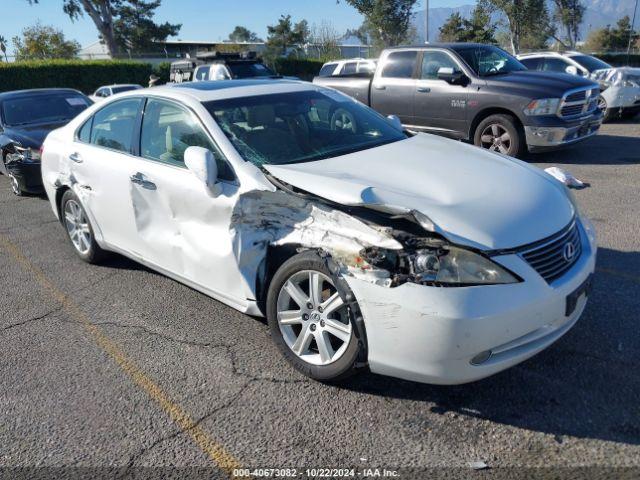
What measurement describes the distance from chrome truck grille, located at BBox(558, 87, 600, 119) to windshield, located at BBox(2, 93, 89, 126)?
7697mm

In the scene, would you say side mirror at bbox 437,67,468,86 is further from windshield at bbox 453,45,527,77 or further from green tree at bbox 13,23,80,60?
green tree at bbox 13,23,80,60

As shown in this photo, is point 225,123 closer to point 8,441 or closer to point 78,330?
point 78,330

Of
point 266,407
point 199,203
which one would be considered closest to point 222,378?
point 266,407

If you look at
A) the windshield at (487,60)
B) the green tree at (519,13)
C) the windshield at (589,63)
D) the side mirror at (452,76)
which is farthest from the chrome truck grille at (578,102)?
the green tree at (519,13)

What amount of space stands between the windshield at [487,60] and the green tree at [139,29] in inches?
2004

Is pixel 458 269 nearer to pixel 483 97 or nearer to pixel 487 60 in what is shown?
pixel 483 97

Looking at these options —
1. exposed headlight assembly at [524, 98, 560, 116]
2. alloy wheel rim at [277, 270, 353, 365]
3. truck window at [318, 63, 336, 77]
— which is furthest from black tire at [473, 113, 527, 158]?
truck window at [318, 63, 336, 77]

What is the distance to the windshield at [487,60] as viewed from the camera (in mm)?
9500

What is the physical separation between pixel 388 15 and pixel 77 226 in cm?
4241

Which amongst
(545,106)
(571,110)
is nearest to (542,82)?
(545,106)

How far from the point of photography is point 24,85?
105 ft

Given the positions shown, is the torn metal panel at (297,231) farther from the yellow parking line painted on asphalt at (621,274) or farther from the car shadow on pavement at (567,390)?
the yellow parking line painted on asphalt at (621,274)

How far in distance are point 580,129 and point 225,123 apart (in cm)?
680

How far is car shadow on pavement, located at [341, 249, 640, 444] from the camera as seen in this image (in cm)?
282
